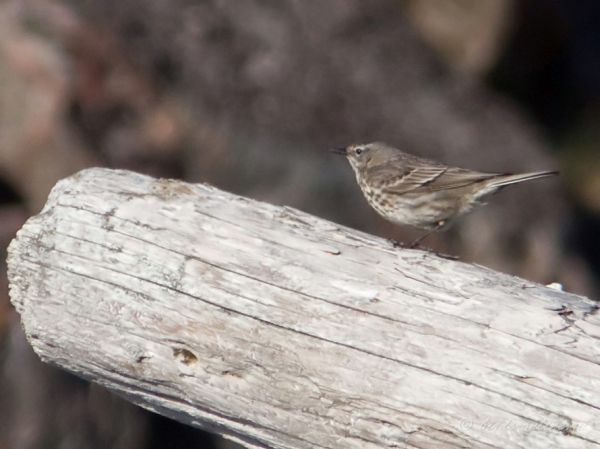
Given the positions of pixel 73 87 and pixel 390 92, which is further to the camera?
pixel 390 92

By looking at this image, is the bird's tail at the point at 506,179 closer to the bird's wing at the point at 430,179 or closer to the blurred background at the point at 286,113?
the bird's wing at the point at 430,179

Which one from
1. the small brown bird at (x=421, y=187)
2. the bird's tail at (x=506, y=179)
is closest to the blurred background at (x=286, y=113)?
the small brown bird at (x=421, y=187)

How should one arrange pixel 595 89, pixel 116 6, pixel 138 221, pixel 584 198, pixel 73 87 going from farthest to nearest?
1. pixel 595 89
2. pixel 584 198
3. pixel 116 6
4. pixel 73 87
5. pixel 138 221

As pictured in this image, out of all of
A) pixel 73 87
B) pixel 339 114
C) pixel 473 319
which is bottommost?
pixel 473 319

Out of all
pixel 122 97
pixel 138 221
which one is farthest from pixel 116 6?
pixel 138 221

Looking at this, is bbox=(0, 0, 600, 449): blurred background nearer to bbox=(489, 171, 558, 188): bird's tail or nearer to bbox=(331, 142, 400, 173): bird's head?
bbox=(331, 142, 400, 173): bird's head

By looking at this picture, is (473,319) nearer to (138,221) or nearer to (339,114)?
(138,221)

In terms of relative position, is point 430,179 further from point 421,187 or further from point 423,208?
point 423,208
